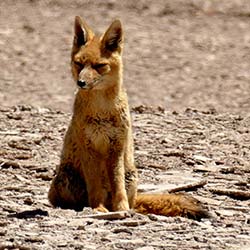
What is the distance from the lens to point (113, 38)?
7.77 meters

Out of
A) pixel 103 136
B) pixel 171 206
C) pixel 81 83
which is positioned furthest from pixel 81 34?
pixel 171 206

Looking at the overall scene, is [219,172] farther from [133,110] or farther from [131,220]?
[133,110]

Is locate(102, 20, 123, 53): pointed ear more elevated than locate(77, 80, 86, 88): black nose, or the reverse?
locate(102, 20, 123, 53): pointed ear

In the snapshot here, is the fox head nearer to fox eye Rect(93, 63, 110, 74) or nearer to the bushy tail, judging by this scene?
fox eye Rect(93, 63, 110, 74)

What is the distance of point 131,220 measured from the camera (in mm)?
7242

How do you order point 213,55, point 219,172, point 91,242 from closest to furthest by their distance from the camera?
1. point 91,242
2. point 219,172
3. point 213,55

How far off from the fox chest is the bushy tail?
18.8 inches

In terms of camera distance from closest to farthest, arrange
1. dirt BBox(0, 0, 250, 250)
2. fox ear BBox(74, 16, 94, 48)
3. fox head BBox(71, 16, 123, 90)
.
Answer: dirt BBox(0, 0, 250, 250) < fox head BBox(71, 16, 123, 90) < fox ear BBox(74, 16, 94, 48)

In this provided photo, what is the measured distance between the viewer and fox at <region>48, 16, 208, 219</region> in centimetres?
762

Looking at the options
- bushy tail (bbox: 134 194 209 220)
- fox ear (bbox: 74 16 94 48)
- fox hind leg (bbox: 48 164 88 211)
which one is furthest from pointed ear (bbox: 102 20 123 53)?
bushy tail (bbox: 134 194 209 220)

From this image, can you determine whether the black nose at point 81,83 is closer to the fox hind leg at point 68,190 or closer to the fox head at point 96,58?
the fox head at point 96,58

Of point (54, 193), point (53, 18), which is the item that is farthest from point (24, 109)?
point (53, 18)

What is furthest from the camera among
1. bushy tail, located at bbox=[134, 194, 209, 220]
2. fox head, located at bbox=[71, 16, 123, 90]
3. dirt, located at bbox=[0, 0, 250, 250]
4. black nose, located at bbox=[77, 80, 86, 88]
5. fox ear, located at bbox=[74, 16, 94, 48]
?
fox ear, located at bbox=[74, 16, 94, 48]

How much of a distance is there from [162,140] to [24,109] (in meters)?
2.11
